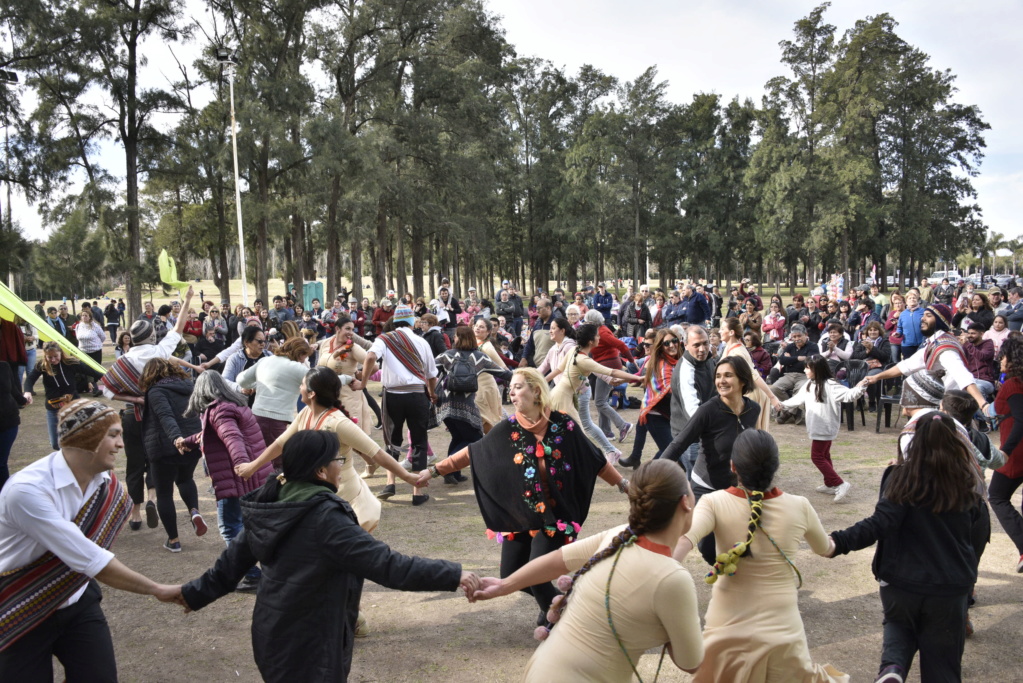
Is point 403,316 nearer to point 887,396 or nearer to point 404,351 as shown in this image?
point 404,351

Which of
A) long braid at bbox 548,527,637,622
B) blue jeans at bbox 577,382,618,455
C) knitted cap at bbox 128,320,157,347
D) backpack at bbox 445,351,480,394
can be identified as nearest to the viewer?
long braid at bbox 548,527,637,622

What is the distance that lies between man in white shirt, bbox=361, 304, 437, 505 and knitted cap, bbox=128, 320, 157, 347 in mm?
2085

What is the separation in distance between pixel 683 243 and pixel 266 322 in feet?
132

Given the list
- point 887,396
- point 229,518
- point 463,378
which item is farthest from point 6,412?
point 887,396

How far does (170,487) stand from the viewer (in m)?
6.23

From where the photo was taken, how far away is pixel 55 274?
38281mm

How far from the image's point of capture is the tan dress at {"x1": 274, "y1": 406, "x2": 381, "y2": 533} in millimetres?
4855

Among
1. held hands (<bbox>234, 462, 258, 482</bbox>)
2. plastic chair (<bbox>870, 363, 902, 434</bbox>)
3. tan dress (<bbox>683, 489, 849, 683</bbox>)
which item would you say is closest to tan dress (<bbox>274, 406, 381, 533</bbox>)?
held hands (<bbox>234, 462, 258, 482</bbox>)

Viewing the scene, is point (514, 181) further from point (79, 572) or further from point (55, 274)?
point (79, 572)

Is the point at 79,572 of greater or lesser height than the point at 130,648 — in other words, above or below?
above

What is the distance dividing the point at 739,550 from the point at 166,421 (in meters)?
4.67

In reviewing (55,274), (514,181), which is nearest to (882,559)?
(55,274)

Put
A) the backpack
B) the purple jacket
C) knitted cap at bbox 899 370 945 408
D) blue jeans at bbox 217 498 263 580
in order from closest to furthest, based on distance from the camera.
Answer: knitted cap at bbox 899 370 945 408 → the purple jacket → blue jeans at bbox 217 498 263 580 → the backpack

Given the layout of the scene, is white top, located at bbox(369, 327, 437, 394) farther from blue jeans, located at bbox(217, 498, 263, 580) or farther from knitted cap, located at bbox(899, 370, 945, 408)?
knitted cap, located at bbox(899, 370, 945, 408)
